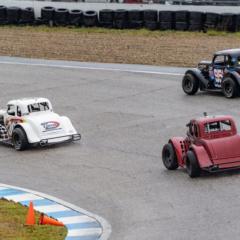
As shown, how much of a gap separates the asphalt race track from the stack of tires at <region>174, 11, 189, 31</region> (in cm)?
802

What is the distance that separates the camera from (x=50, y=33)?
1553 inches

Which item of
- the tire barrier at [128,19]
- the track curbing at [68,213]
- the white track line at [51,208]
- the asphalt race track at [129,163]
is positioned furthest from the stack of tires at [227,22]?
the white track line at [51,208]

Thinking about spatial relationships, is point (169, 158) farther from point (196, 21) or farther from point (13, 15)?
point (13, 15)

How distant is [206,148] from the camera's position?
51.3 feet

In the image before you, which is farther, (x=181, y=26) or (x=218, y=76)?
(x=181, y=26)

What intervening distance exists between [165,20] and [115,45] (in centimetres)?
306

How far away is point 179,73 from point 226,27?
823cm

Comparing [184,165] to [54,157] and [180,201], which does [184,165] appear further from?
[54,157]

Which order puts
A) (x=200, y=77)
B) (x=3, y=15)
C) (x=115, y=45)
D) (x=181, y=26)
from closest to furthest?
(x=200, y=77) → (x=115, y=45) → (x=181, y=26) → (x=3, y=15)

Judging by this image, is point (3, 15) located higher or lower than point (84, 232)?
lower

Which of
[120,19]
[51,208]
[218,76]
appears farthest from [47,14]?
[51,208]

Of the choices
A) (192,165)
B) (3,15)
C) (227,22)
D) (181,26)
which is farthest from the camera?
(3,15)

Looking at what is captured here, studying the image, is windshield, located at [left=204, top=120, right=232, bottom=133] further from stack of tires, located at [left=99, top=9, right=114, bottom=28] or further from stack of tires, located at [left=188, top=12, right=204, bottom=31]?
stack of tires, located at [left=99, top=9, right=114, bottom=28]

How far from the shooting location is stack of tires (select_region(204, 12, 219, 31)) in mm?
36438
